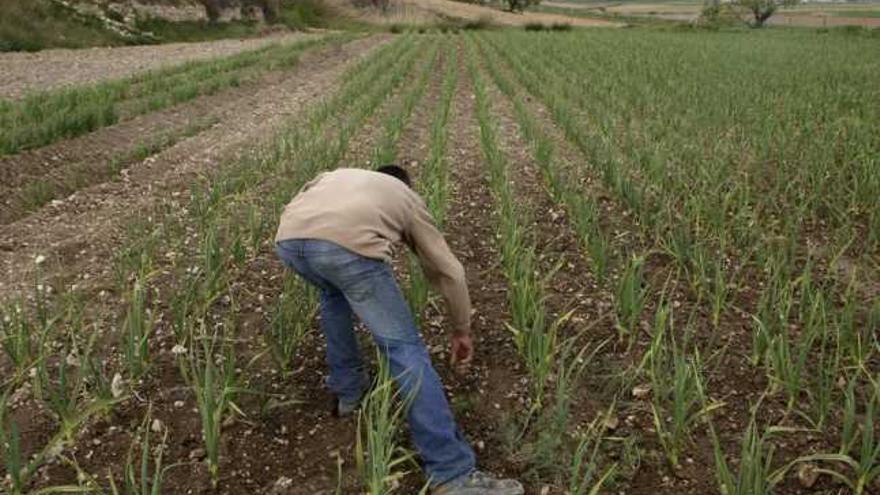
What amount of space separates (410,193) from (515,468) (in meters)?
1.20

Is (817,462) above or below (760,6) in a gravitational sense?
below

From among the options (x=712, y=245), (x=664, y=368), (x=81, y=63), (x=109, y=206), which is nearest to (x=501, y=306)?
(x=664, y=368)

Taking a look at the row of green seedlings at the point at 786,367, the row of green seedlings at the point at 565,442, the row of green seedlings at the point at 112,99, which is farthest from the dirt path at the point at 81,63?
the row of green seedlings at the point at 786,367

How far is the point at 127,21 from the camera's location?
24.5 metres

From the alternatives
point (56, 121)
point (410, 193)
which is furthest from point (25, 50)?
point (410, 193)

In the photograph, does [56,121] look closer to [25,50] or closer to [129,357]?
[129,357]

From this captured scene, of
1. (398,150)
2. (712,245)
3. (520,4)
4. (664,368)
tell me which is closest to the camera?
(664,368)

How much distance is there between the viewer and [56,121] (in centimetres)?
791

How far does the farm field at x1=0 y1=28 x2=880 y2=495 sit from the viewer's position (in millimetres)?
2902

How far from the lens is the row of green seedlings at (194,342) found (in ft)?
8.94

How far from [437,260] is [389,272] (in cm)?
21

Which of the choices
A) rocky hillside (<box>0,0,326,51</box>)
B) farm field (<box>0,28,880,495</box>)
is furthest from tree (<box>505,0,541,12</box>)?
farm field (<box>0,28,880,495</box>)

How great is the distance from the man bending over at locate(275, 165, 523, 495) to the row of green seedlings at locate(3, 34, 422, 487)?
0.58m

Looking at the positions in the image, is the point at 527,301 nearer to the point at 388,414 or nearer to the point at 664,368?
the point at 664,368
